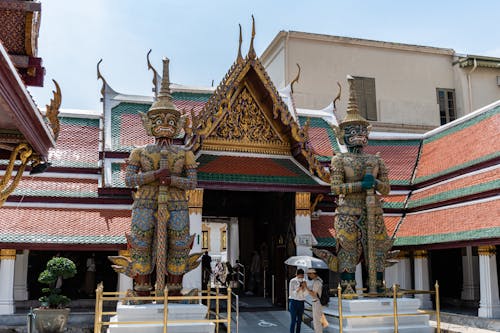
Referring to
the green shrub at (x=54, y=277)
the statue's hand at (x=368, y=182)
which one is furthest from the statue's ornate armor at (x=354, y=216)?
the green shrub at (x=54, y=277)

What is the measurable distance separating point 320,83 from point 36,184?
12280 millimetres

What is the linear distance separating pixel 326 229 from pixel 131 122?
17.7 feet

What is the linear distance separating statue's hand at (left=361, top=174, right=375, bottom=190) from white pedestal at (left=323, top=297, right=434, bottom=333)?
1.98 meters

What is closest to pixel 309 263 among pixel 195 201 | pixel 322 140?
pixel 195 201

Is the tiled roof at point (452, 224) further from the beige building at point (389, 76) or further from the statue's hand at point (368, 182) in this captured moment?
the beige building at point (389, 76)

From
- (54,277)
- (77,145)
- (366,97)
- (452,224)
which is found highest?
(366,97)

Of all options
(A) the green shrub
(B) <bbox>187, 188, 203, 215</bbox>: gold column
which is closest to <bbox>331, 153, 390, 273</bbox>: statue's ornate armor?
(B) <bbox>187, 188, 203, 215</bbox>: gold column

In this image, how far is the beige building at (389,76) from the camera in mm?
20984

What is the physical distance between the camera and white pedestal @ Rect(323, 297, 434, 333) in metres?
9.10

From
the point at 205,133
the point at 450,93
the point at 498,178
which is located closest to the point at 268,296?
the point at 205,133

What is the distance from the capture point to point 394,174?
14.7 meters

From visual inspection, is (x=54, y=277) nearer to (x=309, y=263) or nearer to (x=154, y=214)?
(x=154, y=214)

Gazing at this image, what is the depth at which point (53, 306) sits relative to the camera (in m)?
9.84

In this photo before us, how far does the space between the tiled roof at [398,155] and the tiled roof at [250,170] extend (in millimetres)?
3902
